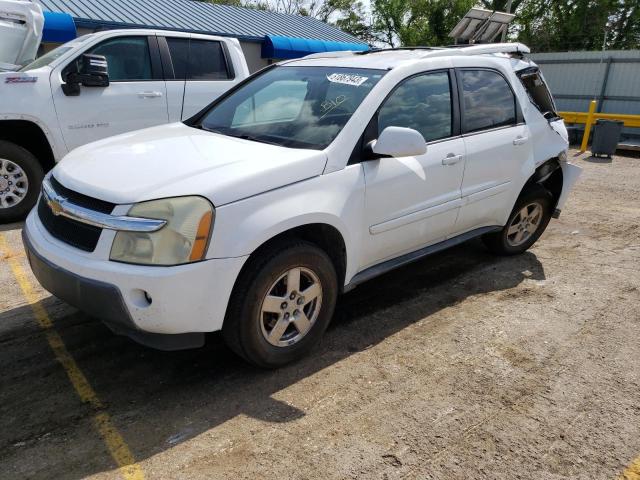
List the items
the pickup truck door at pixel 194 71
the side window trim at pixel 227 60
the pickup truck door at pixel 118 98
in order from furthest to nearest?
the side window trim at pixel 227 60 → the pickup truck door at pixel 194 71 → the pickup truck door at pixel 118 98

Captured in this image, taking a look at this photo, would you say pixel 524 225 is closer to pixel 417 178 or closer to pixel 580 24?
pixel 417 178

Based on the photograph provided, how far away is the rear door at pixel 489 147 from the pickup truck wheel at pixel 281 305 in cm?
152

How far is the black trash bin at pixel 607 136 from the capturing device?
11.8 m

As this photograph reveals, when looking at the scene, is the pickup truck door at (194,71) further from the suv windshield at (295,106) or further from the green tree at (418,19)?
the green tree at (418,19)

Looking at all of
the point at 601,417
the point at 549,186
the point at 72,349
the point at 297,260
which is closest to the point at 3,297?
the point at 72,349

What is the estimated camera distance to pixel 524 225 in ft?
16.4

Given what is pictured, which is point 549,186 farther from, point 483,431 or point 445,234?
point 483,431

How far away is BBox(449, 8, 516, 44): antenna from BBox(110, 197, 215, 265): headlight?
4.74 m

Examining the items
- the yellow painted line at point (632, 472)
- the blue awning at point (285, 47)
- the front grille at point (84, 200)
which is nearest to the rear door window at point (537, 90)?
the yellow painted line at point (632, 472)

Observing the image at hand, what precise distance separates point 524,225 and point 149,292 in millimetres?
3791

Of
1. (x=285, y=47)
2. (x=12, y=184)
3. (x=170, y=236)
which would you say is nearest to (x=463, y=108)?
(x=170, y=236)

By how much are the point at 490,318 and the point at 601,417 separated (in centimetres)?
115

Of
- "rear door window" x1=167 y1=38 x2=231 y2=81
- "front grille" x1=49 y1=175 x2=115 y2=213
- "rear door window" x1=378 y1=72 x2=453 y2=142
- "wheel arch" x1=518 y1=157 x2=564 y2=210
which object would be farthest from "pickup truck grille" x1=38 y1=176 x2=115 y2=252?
"rear door window" x1=167 y1=38 x2=231 y2=81

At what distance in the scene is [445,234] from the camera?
4016mm
